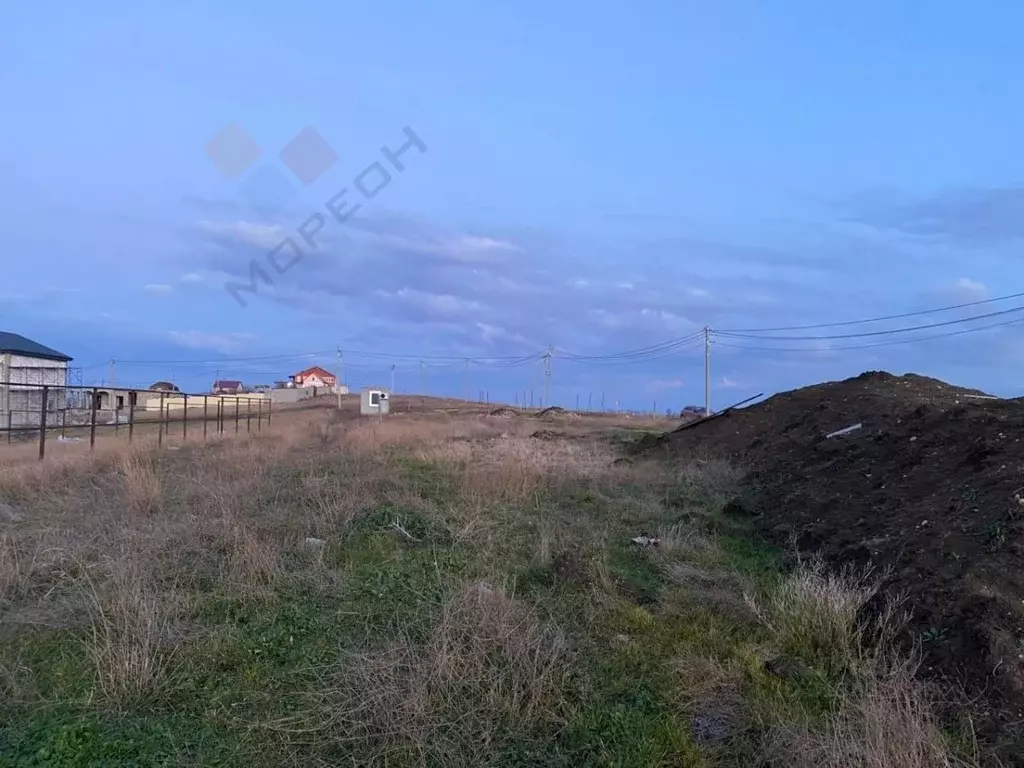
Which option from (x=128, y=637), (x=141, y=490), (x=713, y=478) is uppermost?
(x=713, y=478)

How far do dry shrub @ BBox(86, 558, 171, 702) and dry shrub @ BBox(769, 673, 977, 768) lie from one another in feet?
11.2

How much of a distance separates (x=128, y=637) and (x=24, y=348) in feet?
161

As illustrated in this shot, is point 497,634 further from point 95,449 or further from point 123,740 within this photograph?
point 95,449

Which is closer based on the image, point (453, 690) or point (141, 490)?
point (453, 690)

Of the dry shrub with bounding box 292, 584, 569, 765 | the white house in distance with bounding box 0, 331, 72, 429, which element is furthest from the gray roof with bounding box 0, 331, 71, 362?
the dry shrub with bounding box 292, 584, 569, 765

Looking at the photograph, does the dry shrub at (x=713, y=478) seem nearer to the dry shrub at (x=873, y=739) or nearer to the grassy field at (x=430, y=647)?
the grassy field at (x=430, y=647)

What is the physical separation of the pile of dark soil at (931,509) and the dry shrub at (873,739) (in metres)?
0.44

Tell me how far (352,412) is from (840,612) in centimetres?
4203

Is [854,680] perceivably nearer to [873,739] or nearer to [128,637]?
[873,739]

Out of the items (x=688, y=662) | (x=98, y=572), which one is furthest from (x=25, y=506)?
(x=688, y=662)

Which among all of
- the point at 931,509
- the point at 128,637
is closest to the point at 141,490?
the point at 128,637

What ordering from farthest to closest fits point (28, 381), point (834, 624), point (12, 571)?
point (28, 381) < point (12, 571) < point (834, 624)

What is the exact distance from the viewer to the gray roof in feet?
140

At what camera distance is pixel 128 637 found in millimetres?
4355
